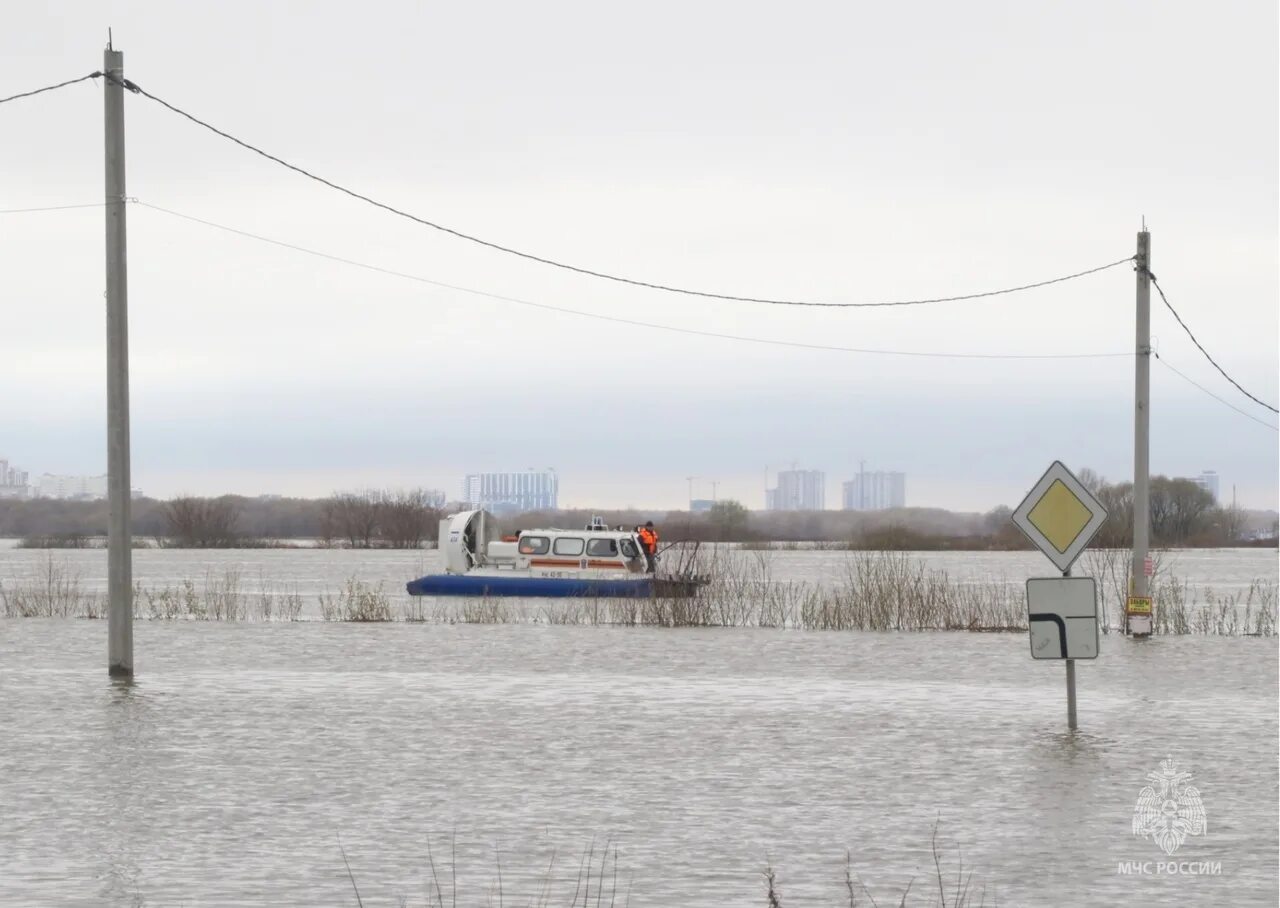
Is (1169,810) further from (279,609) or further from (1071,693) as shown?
(279,609)

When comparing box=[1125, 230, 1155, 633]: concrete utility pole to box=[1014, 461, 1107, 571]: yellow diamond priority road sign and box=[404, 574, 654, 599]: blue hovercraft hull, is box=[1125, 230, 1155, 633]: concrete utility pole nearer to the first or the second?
box=[1014, 461, 1107, 571]: yellow diamond priority road sign

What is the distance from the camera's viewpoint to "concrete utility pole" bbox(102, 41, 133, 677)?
22531mm

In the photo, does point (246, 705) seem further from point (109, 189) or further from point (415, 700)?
point (109, 189)

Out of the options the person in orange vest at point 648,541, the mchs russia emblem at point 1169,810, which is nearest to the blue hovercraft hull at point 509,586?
the person in orange vest at point 648,541

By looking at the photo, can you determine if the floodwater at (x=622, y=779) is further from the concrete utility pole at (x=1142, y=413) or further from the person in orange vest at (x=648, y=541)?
the person in orange vest at (x=648, y=541)

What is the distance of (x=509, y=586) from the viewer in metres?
52.8

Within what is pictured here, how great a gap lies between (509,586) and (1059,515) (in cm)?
3640

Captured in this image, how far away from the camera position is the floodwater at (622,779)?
1023 centimetres

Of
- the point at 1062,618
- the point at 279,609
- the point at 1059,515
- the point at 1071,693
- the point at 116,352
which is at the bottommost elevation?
the point at 279,609

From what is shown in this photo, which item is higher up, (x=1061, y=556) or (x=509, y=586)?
(x=1061, y=556)

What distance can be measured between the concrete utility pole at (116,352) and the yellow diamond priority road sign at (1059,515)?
11023 mm

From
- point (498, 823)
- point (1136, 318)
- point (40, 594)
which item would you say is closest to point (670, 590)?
point (40, 594)

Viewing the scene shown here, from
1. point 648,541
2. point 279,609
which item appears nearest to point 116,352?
point 279,609

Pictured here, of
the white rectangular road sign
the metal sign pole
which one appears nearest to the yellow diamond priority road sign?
the white rectangular road sign
